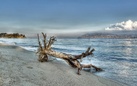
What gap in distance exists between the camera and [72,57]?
15328mm

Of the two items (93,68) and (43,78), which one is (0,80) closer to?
(43,78)

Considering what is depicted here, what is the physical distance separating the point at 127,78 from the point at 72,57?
4424mm

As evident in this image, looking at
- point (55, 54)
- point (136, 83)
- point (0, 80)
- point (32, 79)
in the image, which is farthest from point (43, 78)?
point (136, 83)

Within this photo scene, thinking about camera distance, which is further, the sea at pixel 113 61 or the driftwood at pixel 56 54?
the sea at pixel 113 61

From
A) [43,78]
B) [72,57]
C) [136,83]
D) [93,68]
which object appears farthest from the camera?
[93,68]

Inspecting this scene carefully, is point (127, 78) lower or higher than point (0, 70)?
lower

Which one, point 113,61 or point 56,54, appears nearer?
point 56,54

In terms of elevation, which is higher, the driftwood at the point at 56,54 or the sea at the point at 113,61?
the driftwood at the point at 56,54

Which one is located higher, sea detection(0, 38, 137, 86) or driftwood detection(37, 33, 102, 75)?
driftwood detection(37, 33, 102, 75)

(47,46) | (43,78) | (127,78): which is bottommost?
(127,78)

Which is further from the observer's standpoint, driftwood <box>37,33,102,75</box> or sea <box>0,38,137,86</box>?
sea <box>0,38,137,86</box>

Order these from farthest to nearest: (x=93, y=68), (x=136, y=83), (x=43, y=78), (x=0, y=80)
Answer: (x=93, y=68), (x=136, y=83), (x=43, y=78), (x=0, y=80)

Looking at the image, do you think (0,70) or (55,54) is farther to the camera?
(55,54)

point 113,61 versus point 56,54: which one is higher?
point 56,54
